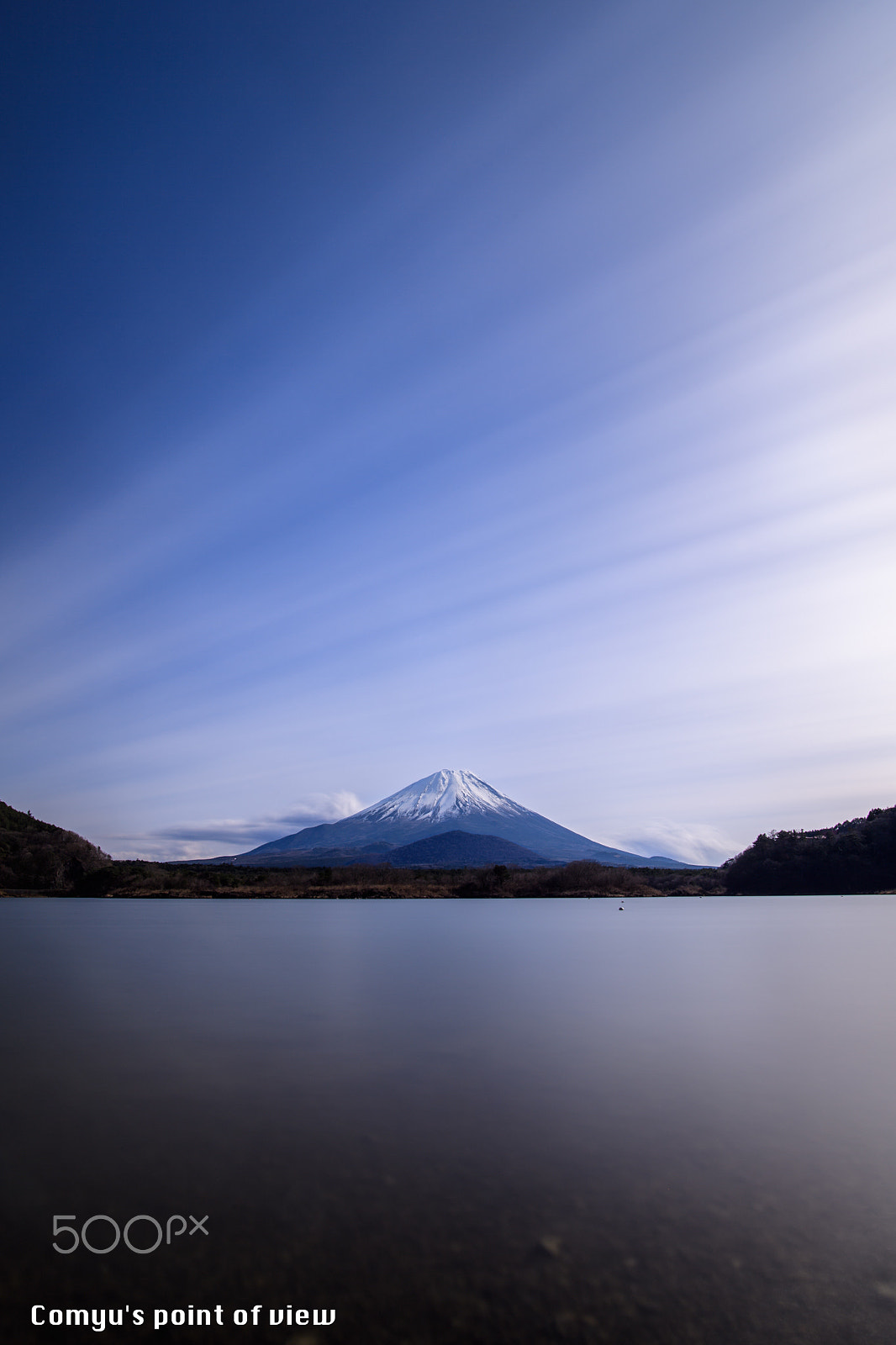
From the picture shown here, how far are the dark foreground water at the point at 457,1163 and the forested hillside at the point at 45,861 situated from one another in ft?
293

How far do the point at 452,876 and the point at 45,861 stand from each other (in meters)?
59.9

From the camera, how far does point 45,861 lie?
98.8 metres

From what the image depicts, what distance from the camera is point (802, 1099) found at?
35.0 feet

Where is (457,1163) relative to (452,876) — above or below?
below

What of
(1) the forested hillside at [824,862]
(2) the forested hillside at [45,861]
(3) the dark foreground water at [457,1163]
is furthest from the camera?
(1) the forested hillside at [824,862]

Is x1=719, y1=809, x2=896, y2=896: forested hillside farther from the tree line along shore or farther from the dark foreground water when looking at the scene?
the dark foreground water

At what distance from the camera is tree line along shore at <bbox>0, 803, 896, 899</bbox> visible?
9844 cm

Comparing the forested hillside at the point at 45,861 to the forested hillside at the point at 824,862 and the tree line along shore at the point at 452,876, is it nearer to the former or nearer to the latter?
the tree line along shore at the point at 452,876

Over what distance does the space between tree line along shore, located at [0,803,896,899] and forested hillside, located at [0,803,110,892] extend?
0.39ft

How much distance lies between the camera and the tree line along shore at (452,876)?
323 feet

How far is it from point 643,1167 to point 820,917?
60990 millimetres

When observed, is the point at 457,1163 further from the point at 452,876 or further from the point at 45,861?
the point at 452,876

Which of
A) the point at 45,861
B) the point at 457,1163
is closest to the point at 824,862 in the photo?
the point at 45,861

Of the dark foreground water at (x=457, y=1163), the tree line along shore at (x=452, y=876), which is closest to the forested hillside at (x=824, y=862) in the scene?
the tree line along shore at (x=452, y=876)
